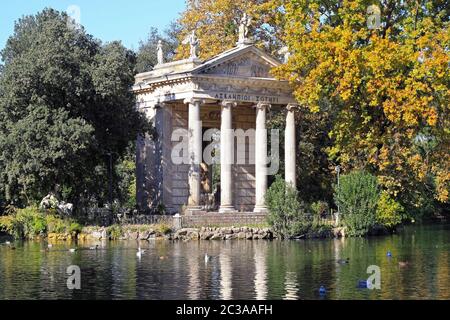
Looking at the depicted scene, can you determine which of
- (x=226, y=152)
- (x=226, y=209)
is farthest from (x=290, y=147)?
(x=226, y=209)

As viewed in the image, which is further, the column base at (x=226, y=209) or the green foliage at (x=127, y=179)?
the green foliage at (x=127, y=179)

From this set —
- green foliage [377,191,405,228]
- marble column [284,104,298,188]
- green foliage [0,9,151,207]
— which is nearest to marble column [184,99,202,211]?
green foliage [0,9,151,207]

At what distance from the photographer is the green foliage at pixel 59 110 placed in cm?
5078

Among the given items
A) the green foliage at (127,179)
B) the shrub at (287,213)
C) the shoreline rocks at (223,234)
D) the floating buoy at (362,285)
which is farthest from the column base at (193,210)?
the floating buoy at (362,285)

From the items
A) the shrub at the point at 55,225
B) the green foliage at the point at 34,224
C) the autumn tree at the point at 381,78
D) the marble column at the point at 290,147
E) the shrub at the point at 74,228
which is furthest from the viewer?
the marble column at the point at 290,147

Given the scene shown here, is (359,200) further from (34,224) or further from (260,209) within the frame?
(34,224)

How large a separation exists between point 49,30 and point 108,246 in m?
14.6

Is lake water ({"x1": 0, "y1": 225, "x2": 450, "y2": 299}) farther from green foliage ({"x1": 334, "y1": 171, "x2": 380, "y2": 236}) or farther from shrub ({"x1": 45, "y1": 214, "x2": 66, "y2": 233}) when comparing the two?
green foliage ({"x1": 334, "y1": 171, "x2": 380, "y2": 236})

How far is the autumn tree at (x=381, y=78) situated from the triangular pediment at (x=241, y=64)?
2.05 m

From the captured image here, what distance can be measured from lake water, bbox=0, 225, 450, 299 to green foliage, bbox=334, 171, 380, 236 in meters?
5.35

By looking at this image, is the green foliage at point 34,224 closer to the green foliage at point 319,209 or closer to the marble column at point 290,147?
the green foliage at point 319,209

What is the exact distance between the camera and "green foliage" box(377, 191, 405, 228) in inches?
2200

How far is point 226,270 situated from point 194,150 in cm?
2449

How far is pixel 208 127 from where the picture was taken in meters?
65.3
